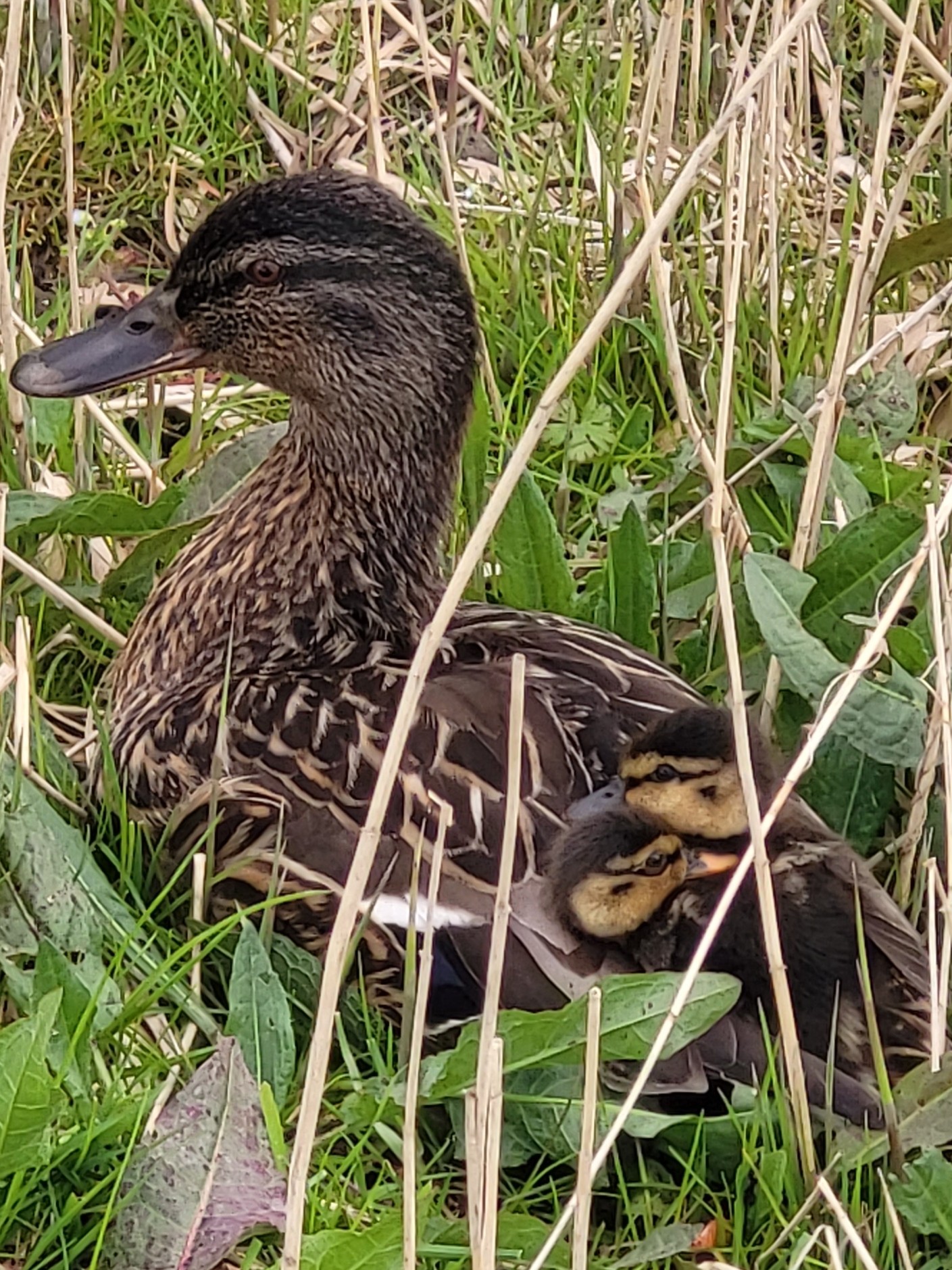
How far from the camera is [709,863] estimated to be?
76.2 inches

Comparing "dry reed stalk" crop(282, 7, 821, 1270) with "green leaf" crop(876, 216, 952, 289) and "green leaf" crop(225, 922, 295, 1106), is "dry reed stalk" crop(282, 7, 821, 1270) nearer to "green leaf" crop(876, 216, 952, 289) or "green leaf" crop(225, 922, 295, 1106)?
"green leaf" crop(225, 922, 295, 1106)

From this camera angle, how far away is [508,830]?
5.01 ft

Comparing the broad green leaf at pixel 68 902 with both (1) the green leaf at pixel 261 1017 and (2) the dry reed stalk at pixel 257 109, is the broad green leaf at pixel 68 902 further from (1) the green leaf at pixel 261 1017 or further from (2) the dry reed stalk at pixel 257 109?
(2) the dry reed stalk at pixel 257 109

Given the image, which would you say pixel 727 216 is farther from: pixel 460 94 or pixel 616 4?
pixel 460 94

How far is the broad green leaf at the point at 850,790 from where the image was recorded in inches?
91.0

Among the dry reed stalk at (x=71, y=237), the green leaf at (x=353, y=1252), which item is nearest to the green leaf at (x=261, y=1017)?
the green leaf at (x=353, y=1252)

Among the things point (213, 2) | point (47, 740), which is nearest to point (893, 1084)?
point (47, 740)

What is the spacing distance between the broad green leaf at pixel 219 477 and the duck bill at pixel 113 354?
266 mm

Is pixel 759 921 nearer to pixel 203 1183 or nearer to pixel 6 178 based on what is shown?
pixel 203 1183

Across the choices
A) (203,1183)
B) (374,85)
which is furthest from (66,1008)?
(374,85)

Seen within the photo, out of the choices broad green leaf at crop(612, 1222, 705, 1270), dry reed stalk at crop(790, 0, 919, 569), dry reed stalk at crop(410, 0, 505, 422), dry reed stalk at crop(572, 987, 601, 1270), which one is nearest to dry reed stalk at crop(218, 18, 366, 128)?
dry reed stalk at crop(410, 0, 505, 422)

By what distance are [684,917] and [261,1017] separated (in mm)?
410

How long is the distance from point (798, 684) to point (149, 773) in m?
0.70

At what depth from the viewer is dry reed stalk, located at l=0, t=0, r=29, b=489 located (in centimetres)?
229
